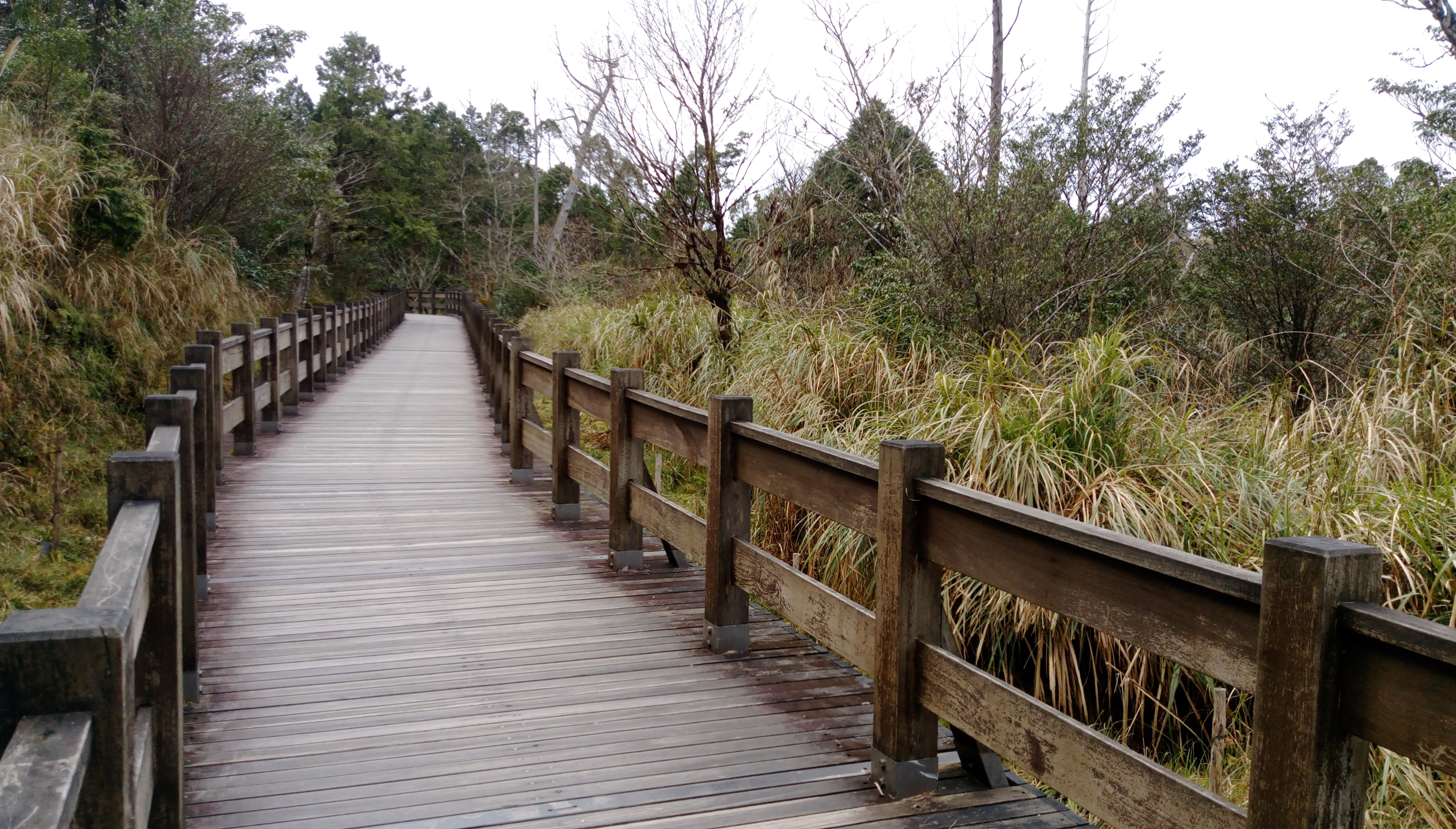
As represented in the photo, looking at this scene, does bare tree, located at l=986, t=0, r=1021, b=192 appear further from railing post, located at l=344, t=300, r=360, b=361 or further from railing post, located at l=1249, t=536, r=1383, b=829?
A: railing post, located at l=344, t=300, r=360, b=361

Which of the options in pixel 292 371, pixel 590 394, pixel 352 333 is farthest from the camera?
pixel 352 333

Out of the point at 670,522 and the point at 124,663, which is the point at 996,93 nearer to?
the point at 670,522

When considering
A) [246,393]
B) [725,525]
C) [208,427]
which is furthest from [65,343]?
[725,525]

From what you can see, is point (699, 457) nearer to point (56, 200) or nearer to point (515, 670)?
point (515, 670)

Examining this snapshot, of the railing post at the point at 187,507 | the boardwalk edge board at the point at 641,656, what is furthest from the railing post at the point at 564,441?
the railing post at the point at 187,507

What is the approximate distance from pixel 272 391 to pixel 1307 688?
10365mm

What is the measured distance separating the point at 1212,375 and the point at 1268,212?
6.63ft

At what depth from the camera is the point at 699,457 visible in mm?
4793

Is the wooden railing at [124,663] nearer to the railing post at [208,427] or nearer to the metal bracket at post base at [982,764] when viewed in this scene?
the railing post at [208,427]

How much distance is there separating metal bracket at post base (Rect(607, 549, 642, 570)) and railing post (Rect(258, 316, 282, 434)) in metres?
6.19

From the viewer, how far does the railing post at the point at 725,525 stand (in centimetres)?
437

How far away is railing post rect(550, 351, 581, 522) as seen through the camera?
23.0ft

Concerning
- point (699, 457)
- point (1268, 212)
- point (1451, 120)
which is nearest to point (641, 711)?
point (699, 457)

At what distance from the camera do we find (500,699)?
3.91 meters
